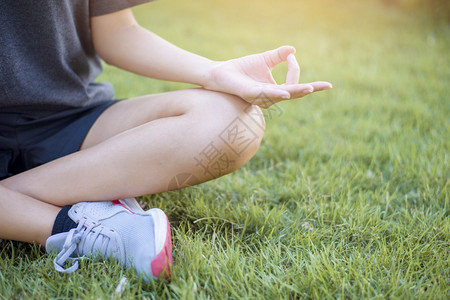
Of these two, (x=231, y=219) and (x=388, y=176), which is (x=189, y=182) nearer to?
(x=231, y=219)

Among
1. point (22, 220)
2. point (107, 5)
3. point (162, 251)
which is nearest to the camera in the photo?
point (162, 251)

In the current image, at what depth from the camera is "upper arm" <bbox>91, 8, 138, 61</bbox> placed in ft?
4.35

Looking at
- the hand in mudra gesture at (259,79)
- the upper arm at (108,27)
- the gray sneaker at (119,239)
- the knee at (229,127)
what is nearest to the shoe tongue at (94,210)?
the gray sneaker at (119,239)

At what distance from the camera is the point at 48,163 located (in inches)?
45.5

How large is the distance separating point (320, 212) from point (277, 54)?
1.59 ft

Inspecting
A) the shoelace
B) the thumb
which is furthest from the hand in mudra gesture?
the shoelace

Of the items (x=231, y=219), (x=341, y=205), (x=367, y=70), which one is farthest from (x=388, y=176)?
(x=367, y=70)

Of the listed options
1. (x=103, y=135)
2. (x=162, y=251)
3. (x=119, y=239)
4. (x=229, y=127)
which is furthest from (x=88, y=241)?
(x=229, y=127)

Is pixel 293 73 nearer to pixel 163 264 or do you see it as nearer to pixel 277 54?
pixel 277 54

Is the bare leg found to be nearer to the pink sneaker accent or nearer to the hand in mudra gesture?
the pink sneaker accent

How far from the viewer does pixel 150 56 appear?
51.3 inches

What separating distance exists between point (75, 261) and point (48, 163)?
11.9 inches

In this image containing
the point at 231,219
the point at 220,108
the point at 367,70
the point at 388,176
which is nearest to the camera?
the point at 220,108

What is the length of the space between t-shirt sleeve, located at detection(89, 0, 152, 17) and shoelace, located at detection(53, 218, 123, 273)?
0.66 meters
